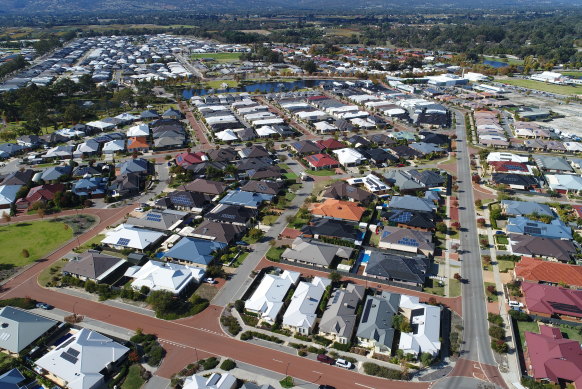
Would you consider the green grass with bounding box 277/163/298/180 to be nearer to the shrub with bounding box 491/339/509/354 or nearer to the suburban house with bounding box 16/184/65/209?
the suburban house with bounding box 16/184/65/209

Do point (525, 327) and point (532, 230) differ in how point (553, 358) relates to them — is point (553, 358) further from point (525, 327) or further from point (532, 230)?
point (532, 230)

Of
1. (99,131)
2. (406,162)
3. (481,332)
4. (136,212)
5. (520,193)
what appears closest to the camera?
(481,332)

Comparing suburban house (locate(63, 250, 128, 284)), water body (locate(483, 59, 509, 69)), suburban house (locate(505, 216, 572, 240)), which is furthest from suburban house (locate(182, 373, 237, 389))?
water body (locate(483, 59, 509, 69))

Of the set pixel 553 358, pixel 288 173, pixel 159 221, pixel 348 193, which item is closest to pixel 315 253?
pixel 348 193

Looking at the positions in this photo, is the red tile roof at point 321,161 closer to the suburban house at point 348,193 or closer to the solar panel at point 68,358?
the suburban house at point 348,193

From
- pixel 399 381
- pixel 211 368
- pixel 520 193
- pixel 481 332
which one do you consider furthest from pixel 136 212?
pixel 520 193

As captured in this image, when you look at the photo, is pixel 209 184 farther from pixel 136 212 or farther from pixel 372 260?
pixel 372 260
